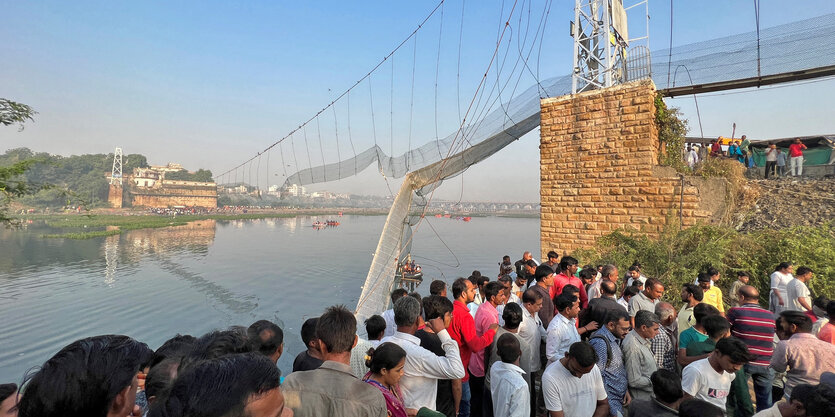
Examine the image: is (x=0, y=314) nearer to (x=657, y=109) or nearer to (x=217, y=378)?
(x=217, y=378)

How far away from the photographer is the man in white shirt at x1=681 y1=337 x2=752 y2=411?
7.61 ft

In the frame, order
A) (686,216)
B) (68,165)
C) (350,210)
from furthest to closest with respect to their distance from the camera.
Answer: (350,210) < (68,165) < (686,216)

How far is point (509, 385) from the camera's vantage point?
7.64 ft

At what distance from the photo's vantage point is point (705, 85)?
22.0ft

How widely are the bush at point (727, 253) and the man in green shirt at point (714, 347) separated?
2836 millimetres

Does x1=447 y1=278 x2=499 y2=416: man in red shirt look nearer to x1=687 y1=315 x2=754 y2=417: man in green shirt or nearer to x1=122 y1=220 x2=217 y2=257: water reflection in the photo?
x1=687 y1=315 x2=754 y2=417: man in green shirt

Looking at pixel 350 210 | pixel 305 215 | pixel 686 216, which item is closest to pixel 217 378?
pixel 686 216

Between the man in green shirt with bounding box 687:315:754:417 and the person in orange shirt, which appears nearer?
the man in green shirt with bounding box 687:315:754:417

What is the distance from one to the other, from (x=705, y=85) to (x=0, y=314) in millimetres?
24178

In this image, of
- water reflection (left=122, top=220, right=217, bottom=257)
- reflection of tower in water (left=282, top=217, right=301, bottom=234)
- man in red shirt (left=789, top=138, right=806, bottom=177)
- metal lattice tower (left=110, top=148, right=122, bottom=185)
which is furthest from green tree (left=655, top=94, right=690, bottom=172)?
metal lattice tower (left=110, top=148, right=122, bottom=185)

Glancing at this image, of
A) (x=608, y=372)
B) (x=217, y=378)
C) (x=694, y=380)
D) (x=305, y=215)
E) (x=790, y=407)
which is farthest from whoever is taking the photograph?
(x=305, y=215)

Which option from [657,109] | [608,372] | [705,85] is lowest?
[608,372]

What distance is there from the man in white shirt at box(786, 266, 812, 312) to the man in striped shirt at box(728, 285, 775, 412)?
1839 mm

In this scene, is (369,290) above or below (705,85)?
below
